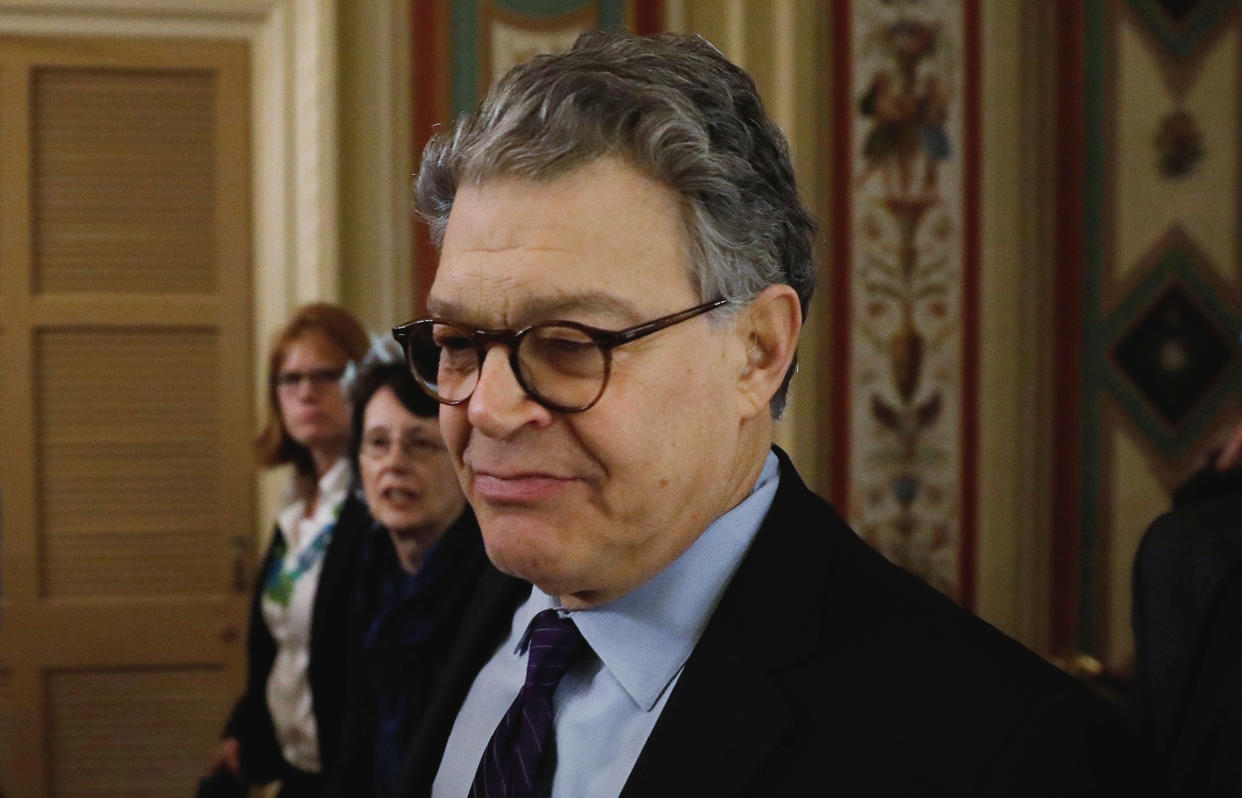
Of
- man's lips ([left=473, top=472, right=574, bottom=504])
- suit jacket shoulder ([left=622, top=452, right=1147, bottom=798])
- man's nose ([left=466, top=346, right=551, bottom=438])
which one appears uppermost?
man's nose ([left=466, top=346, right=551, bottom=438])

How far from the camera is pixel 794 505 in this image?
1.15 meters

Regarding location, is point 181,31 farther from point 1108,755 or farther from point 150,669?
point 1108,755

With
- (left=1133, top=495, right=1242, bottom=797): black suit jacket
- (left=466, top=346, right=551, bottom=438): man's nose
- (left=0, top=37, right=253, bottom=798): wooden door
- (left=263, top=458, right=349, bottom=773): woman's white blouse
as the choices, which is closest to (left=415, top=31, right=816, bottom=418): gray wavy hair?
(left=466, top=346, right=551, bottom=438): man's nose

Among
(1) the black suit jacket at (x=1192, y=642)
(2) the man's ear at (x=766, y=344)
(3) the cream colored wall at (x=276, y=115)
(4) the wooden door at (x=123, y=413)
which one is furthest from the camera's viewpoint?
(4) the wooden door at (x=123, y=413)

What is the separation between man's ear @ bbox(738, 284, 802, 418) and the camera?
3.56ft

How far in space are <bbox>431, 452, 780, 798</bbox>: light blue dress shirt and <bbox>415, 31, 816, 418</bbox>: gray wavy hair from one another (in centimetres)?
23

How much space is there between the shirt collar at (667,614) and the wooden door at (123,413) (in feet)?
9.73

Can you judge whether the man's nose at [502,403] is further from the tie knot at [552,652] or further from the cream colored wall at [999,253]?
the cream colored wall at [999,253]

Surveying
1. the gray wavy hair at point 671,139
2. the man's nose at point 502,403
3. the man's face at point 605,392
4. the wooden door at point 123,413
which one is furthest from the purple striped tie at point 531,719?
the wooden door at point 123,413

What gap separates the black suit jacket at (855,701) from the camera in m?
0.94

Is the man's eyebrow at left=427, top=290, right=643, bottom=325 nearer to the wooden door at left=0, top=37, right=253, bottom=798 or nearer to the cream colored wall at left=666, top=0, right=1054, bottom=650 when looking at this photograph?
the cream colored wall at left=666, top=0, right=1054, bottom=650

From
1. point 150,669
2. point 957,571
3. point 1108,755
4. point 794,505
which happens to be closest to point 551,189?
point 794,505

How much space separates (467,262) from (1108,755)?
638mm

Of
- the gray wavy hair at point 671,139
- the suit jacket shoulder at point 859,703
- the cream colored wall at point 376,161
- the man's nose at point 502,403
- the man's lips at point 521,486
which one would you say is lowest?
the suit jacket shoulder at point 859,703
